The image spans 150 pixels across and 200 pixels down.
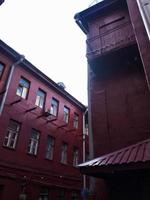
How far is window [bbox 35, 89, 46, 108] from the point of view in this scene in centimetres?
1447

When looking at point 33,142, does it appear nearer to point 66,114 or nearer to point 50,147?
point 50,147

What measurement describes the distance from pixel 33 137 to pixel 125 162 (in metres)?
9.63

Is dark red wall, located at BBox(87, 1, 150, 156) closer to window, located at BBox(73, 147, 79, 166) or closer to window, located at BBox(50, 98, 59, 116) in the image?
window, located at BBox(50, 98, 59, 116)

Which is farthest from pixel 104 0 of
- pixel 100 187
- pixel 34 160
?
pixel 34 160

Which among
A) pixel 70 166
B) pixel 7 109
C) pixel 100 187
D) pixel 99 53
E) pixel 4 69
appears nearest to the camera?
pixel 100 187

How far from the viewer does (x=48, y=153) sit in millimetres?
14031

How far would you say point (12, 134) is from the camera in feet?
38.0

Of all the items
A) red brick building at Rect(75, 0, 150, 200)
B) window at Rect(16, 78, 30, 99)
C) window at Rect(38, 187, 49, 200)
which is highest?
window at Rect(16, 78, 30, 99)

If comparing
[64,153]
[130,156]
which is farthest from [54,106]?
[130,156]

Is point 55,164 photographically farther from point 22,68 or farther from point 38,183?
point 22,68

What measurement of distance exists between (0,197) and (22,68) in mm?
8261

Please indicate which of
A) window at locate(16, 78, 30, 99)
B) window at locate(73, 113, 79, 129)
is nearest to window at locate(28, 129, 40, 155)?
window at locate(16, 78, 30, 99)

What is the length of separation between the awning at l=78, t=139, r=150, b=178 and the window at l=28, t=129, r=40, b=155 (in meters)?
8.21

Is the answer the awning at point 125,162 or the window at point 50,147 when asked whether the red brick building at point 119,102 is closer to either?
the awning at point 125,162
